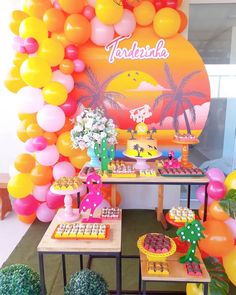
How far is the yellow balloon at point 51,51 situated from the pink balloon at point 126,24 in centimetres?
65

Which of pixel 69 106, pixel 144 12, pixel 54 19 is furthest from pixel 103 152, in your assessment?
pixel 144 12

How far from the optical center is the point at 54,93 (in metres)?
2.83

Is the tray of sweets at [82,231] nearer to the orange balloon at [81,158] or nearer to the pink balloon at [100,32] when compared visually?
the orange balloon at [81,158]

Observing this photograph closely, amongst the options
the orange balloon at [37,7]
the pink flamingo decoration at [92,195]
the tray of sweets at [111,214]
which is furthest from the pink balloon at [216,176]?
the orange balloon at [37,7]

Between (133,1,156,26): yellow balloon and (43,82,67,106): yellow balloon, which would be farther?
(133,1,156,26): yellow balloon

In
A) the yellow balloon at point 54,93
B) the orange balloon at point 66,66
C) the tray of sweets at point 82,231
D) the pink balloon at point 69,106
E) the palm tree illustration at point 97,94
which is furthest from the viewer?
the palm tree illustration at point 97,94

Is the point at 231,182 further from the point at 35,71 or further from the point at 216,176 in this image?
the point at 35,71

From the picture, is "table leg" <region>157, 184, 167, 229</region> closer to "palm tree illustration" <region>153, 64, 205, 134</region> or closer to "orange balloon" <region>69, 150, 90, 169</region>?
"palm tree illustration" <region>153, 64, 205, 134</region>

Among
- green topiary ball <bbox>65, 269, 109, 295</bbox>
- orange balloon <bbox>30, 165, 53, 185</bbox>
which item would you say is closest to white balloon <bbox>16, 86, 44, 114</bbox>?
orange balloon <bbox>30, 165, 53, 185</bbox>

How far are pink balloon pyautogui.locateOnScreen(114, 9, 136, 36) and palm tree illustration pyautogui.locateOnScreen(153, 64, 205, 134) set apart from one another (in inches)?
22.4

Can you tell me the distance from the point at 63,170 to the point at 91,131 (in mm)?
1039

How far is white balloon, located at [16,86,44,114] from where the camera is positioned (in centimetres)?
289

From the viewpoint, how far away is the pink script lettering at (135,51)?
3.21m

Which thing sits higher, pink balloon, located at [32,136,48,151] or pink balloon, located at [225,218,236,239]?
pink balloon, located at [32,136,48,151]
